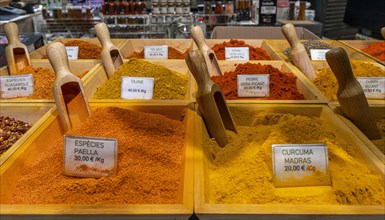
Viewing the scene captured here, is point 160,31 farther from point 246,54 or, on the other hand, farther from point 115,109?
point 115,109

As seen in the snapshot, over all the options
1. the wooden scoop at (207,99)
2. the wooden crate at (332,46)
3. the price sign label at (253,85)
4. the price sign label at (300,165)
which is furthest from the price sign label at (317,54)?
the price sign label at (300,165)

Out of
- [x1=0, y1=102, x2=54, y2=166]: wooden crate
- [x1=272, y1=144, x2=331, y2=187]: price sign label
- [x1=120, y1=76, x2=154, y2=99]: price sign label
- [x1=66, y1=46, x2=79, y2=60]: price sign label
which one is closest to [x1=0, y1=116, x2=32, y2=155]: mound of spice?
[x1=0, y1=102, x2=54, y2=166]: wooden crate

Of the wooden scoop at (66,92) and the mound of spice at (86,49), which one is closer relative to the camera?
the wooden scoop at (66,92)

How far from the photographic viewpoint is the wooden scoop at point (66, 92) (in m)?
1.06

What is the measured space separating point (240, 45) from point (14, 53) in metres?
1.14

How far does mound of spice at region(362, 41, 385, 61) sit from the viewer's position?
186cm

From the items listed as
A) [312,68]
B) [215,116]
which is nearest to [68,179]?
[215,116]

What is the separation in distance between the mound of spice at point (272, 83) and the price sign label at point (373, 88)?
250 millimetres

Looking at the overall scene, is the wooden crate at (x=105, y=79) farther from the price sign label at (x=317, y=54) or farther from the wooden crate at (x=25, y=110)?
the price sign label at (x=317, y=54)

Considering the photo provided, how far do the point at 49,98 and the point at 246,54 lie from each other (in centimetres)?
98

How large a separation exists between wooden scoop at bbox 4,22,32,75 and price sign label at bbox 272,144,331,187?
1.27 metres

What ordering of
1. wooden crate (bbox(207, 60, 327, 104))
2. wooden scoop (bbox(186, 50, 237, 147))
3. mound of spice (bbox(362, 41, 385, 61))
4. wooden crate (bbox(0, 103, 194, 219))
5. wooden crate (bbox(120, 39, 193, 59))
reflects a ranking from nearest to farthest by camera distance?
wooden crate (bbox(0, 103, 194, 219)), wooden scoop (bbox(186, 50, 237, 147)), wooden crate (bbox(207, 60, 327, 104)), mound of spice (bbox(362, 41, 385, 61)), wooden crate (bbox(120, 39, 193, 59))

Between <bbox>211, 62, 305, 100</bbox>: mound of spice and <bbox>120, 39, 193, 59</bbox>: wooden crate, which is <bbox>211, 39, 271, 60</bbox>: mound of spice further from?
<bbox>211, 62, 305, 100</bbox>: mound of spice

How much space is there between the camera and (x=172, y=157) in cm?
94
